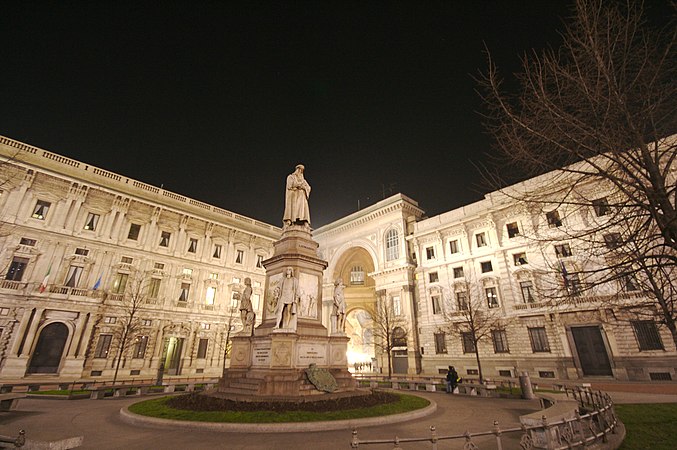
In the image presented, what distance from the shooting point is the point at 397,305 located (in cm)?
3594

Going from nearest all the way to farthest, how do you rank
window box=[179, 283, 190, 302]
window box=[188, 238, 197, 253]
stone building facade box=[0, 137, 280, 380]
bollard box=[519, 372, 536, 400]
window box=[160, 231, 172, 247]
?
bollard box=[519, 372, 536, 400]
stone building facade box=[0, 137, 280, 380]
window box=[179, 283, 190, 302]
window box=[160, 231, 172, 247]
window box=[188, 238, 197, 253]

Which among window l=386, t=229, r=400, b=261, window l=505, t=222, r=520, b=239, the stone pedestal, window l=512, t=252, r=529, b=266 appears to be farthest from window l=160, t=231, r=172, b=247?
window l=512, t=252, r=529, b=266

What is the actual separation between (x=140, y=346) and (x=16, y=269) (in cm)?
1183

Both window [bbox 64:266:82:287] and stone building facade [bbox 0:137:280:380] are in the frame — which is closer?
stone building facade [bbox 0:137:280:380]

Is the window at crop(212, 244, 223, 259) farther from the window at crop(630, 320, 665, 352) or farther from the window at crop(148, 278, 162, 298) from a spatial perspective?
the window at crop(630, 320, 665, 352)

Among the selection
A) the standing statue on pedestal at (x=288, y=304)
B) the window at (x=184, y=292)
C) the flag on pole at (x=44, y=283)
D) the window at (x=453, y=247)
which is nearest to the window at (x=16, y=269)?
the flag on pole at (x=44, y=283)

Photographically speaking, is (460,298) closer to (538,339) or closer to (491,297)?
(491,297)

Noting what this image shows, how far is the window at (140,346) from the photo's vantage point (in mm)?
28928

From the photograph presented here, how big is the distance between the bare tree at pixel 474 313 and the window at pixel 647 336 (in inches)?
346

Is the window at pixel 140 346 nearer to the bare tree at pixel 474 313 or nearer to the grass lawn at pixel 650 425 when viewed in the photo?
the bare tree at pixel 474 313

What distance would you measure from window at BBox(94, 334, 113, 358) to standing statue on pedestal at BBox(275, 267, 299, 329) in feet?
85.0

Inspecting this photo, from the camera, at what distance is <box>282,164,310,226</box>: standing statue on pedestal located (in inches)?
549

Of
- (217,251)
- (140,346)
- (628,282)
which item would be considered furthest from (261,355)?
(217,251)

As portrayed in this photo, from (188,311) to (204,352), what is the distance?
4.85 meters
